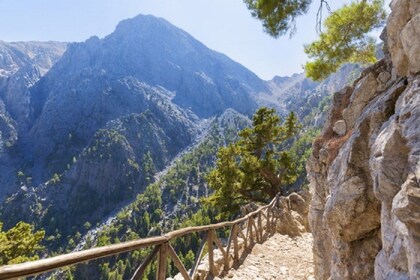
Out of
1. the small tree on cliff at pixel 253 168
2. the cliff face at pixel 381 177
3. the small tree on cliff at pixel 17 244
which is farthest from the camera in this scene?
the small tree on cliff at pixel 253 168

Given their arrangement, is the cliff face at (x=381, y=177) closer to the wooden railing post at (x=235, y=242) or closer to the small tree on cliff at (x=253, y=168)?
the wooden railing post at (x=235, y=242)

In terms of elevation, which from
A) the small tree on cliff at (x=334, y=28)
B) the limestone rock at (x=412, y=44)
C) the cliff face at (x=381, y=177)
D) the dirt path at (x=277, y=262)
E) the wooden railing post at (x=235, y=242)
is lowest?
the dirt path at (x=277, y=262)

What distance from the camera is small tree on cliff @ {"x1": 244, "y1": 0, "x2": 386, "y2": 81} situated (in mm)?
11195

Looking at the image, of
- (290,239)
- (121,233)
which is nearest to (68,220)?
(121,233)

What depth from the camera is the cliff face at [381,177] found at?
3.47 meters

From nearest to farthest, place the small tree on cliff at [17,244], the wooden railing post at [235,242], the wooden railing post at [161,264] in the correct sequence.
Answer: the wooden railing post at [161,264], the wooden railing post at [235,242], the small tree on cliff at [17,244]

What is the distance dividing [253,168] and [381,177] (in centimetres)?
2206

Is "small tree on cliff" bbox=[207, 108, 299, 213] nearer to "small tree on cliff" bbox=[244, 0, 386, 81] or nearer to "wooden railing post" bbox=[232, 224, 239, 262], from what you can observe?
"small tree on cliff" bbox=[244, 0, 386, 81]

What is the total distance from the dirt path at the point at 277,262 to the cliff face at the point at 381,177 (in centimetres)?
202

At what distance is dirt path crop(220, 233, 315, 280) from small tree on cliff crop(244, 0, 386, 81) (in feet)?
25.5

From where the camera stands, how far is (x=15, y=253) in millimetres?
24359

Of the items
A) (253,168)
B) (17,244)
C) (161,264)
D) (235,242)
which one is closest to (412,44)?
(161,264)

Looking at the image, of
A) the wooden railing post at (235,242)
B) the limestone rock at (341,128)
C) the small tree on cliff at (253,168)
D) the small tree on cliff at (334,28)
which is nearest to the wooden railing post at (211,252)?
the wooden railing post at (235,242)

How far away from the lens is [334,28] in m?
12.9
